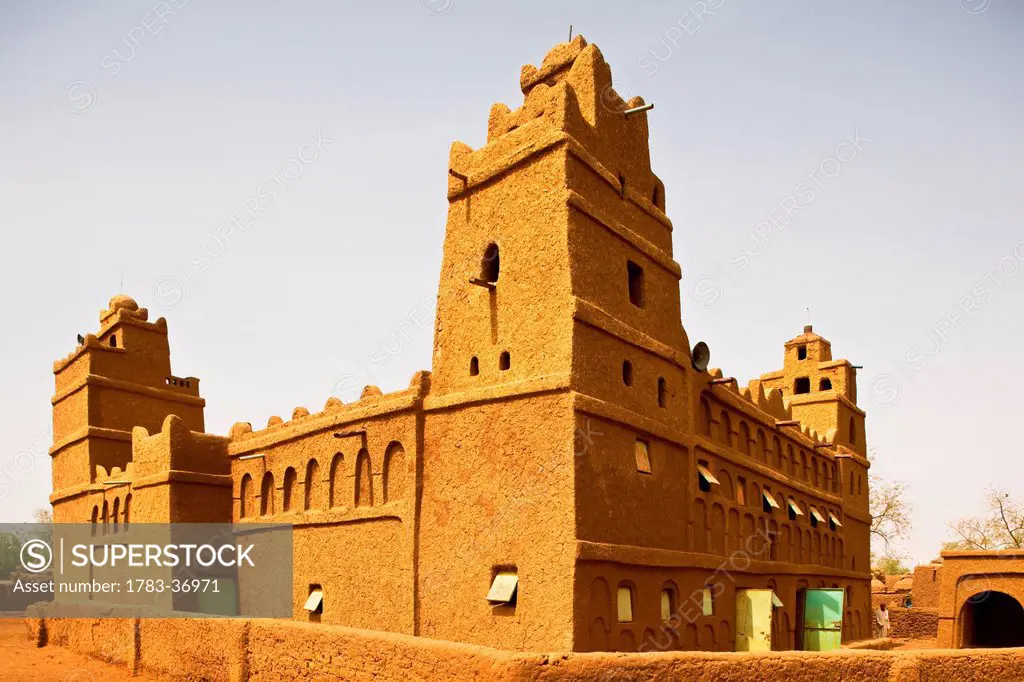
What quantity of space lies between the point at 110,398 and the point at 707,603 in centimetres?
2126

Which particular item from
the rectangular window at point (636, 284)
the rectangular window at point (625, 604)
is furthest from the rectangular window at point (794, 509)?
the rectangular window at point (625, 604)

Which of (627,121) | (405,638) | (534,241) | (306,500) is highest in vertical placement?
(627,121)

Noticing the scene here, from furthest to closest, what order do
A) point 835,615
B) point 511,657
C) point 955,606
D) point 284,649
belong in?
point 955,606 → point 835,615 → point 284,649 → point 511,657

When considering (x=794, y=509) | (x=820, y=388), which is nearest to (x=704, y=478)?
(x=794, y=509)

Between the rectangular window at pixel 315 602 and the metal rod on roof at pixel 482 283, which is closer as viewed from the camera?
the metal rod on roof at pixel 482 283

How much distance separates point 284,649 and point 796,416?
76.7ft

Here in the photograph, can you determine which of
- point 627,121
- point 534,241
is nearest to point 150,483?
point 534,241

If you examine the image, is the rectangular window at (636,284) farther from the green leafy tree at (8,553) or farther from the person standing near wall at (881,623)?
the green leafy tree at (8,553)

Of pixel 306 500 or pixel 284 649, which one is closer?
pixel 284 649

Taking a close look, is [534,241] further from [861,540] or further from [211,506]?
[861,540]

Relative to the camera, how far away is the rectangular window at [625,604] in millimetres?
16594

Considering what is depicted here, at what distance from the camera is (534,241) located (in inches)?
686

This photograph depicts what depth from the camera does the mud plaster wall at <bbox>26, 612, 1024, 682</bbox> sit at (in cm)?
1089

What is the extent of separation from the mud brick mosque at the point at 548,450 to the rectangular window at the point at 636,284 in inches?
1.8
